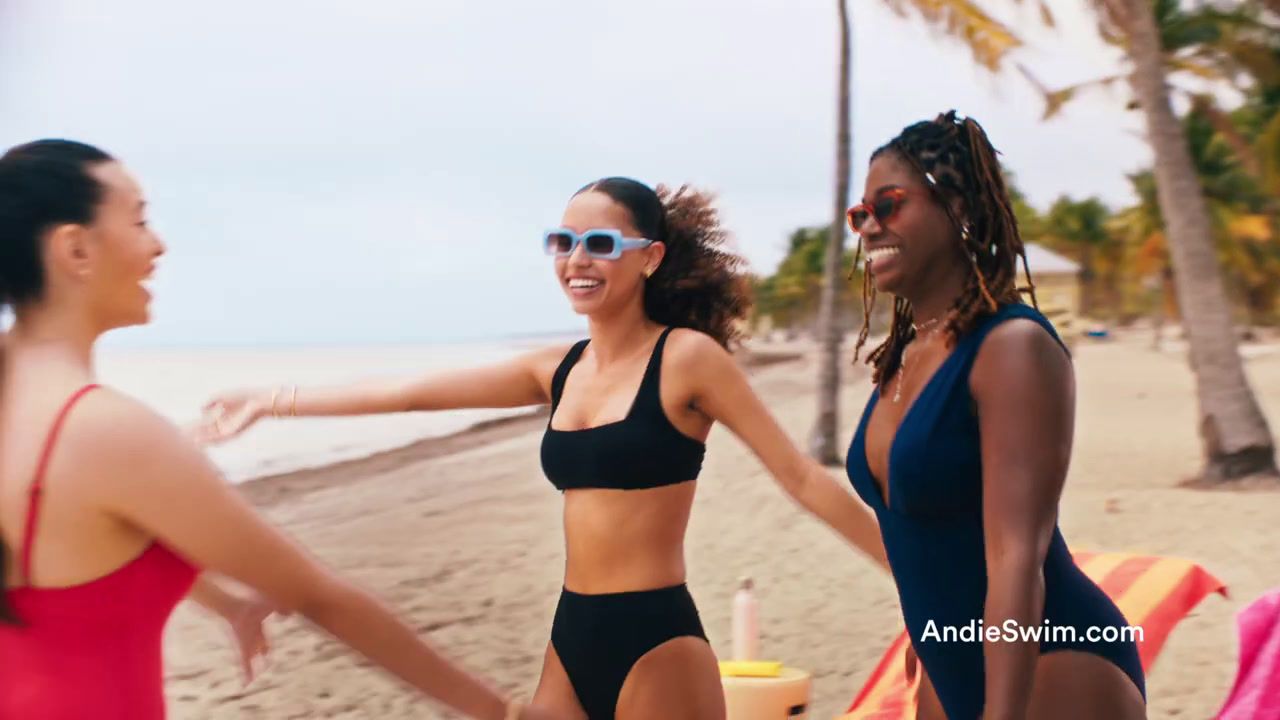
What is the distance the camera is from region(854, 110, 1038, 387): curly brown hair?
226cm

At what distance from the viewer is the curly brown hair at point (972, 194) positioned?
89.1 inches

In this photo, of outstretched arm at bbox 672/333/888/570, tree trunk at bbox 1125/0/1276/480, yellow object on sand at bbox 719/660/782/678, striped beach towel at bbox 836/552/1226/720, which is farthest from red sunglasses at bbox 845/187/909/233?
tree trunk at bbox 1125/0/1276/480

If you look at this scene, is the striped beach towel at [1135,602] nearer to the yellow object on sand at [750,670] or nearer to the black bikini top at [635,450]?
the yellow object on sand at [750,670]

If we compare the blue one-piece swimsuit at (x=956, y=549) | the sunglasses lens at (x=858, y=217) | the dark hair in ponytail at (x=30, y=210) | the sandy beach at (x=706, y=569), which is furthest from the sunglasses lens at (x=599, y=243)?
the sandy beach at (x=706, y=569)

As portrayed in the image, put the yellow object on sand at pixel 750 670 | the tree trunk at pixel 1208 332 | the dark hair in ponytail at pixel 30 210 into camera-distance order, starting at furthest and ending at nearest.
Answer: the tree trunk at pixel 1208 332
the yellow object on sand at pixel 750 670
the dark hair in ponytail at pixel 30 210

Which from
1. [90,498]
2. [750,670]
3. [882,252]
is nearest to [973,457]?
[882,252]

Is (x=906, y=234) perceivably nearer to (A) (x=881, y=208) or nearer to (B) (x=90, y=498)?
(A) (x=881, y=208)

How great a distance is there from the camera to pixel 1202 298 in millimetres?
14039

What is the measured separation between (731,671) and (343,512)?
16.4 meters

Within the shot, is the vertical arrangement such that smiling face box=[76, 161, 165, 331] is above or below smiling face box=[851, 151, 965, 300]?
above

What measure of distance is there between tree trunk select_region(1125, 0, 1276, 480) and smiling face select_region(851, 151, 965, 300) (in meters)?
12.6

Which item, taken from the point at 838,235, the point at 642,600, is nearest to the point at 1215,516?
the point at 838,235

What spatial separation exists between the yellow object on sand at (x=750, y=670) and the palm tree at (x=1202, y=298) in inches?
437

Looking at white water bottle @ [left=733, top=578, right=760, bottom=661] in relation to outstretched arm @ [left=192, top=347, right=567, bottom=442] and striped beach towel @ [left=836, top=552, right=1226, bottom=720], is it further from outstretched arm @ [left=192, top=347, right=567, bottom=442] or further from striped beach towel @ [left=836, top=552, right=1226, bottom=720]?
outstretched arm @ [left=192, top=347, right=567, bottom=442]
